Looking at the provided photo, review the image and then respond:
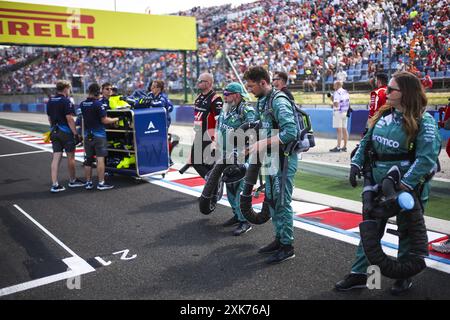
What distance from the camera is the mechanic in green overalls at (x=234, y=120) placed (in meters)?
4.90

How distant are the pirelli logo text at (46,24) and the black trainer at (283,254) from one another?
18.1m

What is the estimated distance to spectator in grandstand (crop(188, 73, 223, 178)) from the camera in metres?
5.95

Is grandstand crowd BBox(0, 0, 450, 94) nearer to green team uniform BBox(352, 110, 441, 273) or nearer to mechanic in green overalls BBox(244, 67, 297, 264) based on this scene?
mechanic in green overalls BBox(244, 67, 297, 264)

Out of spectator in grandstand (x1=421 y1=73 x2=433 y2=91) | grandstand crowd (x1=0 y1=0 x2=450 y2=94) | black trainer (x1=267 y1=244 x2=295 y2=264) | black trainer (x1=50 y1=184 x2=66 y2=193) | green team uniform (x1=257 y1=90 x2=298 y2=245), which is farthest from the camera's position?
grandstand crowd (x1=0 y1=0 x2=450 y2=94)

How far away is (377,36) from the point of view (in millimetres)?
15109

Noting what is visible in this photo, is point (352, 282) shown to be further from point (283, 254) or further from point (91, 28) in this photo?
point (91, 28)

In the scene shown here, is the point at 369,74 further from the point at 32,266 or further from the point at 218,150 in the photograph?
the point at 32,266

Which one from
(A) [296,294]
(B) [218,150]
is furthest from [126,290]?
(B) [218,150]

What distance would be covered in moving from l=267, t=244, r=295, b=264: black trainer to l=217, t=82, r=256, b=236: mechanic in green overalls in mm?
883

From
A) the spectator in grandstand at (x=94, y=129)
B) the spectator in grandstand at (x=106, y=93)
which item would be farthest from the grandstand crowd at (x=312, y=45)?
the spectator in grandstand at (x=94, y=129)

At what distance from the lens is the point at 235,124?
196 inches

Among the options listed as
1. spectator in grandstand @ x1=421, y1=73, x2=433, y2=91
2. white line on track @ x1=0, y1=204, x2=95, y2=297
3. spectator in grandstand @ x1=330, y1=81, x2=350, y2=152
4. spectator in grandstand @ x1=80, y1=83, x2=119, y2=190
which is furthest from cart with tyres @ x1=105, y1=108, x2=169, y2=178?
spectator in grandstand @ x1=421, y1=73, x2=433, y2=91

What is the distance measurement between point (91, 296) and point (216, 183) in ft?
6.76

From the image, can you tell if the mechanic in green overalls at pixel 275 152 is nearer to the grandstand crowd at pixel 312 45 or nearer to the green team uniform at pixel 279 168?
the green team uniform at pixel 279 168
